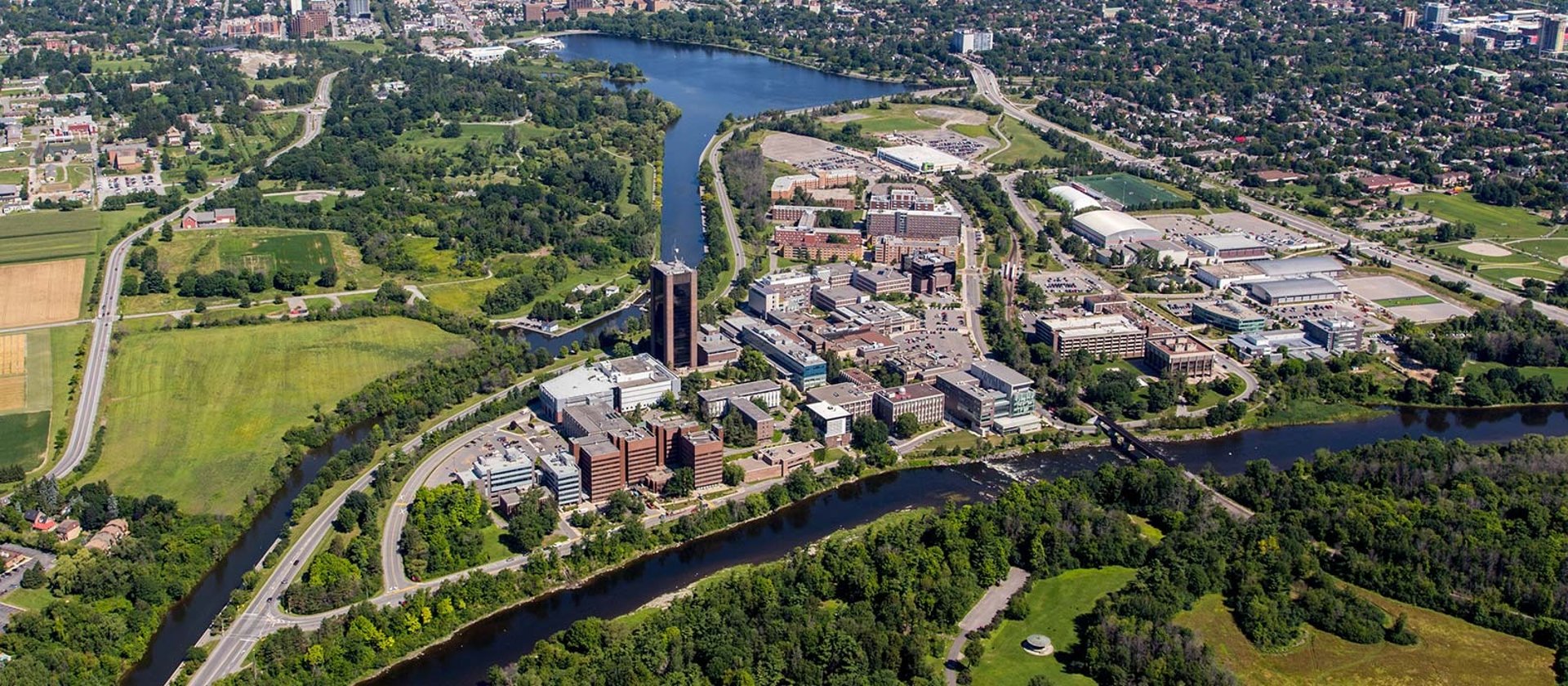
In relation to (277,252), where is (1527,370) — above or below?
above

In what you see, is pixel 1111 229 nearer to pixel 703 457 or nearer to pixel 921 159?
pixel 921 159

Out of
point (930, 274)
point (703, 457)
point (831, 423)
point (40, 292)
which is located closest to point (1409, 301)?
point (930, 274)

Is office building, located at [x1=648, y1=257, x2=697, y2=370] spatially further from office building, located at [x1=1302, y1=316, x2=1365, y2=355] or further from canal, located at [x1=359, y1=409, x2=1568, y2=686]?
office building, located at [x1=1302, y1=316, x2=1365, y2=355]

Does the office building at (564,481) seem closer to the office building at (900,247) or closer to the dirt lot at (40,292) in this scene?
the dirt lot at (40,292)

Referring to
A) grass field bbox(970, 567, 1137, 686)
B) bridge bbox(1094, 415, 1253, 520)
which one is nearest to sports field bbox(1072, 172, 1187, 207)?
bridge bbox(1094, 415, 1253, 520)

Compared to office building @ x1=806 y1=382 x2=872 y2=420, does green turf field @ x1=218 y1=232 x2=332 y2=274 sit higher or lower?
lower

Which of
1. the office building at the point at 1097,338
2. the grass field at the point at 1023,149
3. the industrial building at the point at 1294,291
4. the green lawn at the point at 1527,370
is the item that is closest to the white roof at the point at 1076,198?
the grass field at the point at 1023,149

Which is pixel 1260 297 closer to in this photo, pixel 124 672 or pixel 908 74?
pixel 124 672
